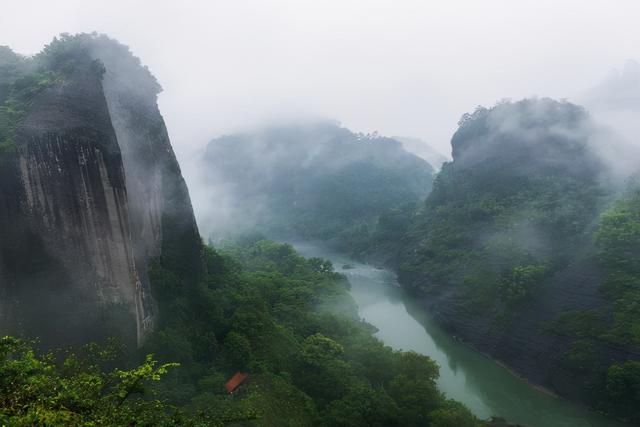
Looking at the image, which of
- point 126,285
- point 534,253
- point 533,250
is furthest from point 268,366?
point 533,250

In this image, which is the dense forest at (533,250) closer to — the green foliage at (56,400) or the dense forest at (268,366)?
the dense forest at (268,366)

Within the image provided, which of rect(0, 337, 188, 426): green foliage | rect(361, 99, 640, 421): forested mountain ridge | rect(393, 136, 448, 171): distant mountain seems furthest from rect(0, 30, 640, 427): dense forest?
rect(393, 136, 448, 171): distant mountain

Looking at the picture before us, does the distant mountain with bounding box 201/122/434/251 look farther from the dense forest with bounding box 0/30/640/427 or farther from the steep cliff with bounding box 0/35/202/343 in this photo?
the steep cliff with bounding box 0/35/202/343

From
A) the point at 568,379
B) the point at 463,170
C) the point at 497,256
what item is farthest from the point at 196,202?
the point at 568,379

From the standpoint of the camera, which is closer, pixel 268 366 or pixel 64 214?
pixel 64 214

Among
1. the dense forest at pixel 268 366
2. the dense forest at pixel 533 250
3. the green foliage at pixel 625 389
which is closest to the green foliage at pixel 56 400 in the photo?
the dense forest at pixel 268 366

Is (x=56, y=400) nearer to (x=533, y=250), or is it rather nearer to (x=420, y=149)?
(x=533, y=250)

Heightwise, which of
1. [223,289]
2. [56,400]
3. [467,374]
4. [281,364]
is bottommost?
[467,374]

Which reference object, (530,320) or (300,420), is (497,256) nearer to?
(530,320)
